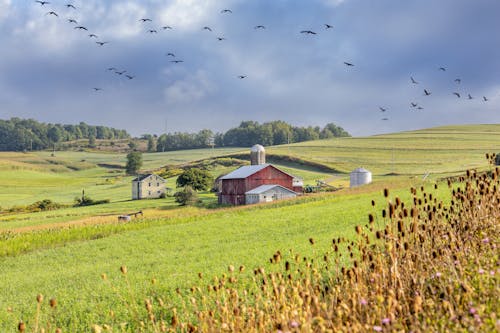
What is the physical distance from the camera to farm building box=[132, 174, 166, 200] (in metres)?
85.8

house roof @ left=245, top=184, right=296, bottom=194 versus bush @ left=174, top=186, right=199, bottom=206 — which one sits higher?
house roof @ left=245, top=184, right=296, bottom=194

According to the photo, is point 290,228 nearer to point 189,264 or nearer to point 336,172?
point 189,264

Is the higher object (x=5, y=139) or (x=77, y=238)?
(x=5, y=139)

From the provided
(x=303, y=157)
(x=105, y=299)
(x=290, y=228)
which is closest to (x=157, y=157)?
(x=303, y=157)

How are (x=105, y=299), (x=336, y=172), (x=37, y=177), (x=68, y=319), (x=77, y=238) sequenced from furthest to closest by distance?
(x=37, y=177), (x=336, y=172), (x=77, y=238), (x=105, y=299), (x=68, y=319)

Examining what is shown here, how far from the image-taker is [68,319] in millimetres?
10398

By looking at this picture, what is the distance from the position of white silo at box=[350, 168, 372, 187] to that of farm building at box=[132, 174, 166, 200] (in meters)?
35.0

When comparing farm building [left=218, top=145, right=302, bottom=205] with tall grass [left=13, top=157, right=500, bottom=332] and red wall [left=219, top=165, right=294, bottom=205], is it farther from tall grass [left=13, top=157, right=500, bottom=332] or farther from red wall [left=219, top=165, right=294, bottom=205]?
tall grass [left=13, top=157, right=500, bottom=332]

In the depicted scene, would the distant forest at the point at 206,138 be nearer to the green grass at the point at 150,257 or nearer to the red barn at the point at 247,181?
the red barn at the point at 247,181

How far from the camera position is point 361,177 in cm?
7794

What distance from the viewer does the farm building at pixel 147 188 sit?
8581 cm

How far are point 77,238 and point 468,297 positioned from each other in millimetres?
29580

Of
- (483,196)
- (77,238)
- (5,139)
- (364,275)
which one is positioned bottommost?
(77,238)

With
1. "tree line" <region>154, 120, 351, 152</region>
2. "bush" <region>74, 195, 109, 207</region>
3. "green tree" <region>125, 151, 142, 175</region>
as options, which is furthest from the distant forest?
"bush" <region>74, 195, 109, 207</region>
